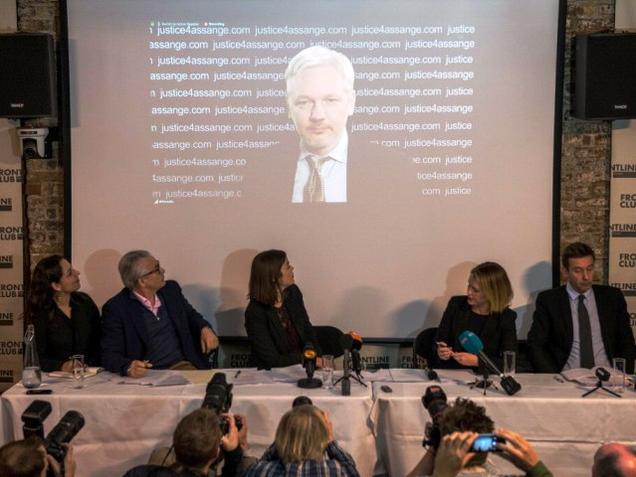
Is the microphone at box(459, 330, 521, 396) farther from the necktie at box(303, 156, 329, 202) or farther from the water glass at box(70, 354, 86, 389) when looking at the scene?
the water glass at box(70, 354, 86, 389)

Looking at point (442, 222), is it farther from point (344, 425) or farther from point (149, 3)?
point (149, 3)

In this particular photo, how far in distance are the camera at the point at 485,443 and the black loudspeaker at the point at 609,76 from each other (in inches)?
129

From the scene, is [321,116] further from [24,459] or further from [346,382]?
[24,459]

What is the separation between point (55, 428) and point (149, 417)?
84cm

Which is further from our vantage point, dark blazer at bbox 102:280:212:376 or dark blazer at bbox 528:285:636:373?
dark blazer at bbox 528:285:636:373

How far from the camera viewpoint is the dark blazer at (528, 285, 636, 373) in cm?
489

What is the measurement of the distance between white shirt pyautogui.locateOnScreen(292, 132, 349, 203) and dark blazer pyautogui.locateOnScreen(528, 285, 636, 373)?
4.86 feet

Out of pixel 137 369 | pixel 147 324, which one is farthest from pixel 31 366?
pixel 147 324

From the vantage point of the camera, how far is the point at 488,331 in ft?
15.3

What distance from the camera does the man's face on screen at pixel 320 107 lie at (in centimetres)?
548

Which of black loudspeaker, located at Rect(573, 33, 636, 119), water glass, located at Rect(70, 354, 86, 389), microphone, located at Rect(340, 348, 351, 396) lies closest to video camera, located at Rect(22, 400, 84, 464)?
water glass, located at Rect(70, 354, 86, 389)

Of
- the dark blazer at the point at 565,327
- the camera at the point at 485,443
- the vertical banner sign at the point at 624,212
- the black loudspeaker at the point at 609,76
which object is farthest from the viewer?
the vertical banner sign at the point at 624,212

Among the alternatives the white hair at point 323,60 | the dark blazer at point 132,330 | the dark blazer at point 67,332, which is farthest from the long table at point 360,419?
the white hair at point 323,60

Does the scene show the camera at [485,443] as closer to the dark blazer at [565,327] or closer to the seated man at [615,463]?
the seated man at [615,463]
